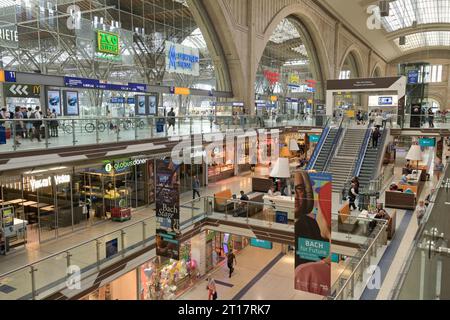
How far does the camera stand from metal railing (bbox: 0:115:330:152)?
38.4 feet

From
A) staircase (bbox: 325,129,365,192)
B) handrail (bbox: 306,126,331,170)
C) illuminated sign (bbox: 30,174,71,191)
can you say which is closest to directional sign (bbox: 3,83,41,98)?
illuminated sign (bbox: 30,174,71,191)

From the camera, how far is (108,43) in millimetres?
20094

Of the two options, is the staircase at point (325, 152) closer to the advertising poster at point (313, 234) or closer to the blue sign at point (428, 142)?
the blue sign at point (428, 142)

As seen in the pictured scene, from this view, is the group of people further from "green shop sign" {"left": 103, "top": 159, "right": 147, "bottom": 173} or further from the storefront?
"green shop sign" {"left": 103, "top": 159, "right": 147, "bottom": 173}

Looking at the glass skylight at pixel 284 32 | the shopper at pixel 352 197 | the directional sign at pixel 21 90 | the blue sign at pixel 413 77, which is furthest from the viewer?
the glass skylight at pixel 284 32

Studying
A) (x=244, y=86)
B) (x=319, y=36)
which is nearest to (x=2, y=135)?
(x=244, y=86)

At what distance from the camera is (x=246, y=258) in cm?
1977

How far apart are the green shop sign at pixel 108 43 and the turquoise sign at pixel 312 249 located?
1566 cm

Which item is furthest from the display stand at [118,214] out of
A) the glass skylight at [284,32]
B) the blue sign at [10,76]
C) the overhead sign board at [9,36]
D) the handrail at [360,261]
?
the glass skylight at [284,32]

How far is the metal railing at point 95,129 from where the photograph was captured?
1172 centimetres

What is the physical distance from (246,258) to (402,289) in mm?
18363

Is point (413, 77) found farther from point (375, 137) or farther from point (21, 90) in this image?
point (21, 90)

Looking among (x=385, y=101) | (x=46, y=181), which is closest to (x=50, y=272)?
(x=46, y=181)
